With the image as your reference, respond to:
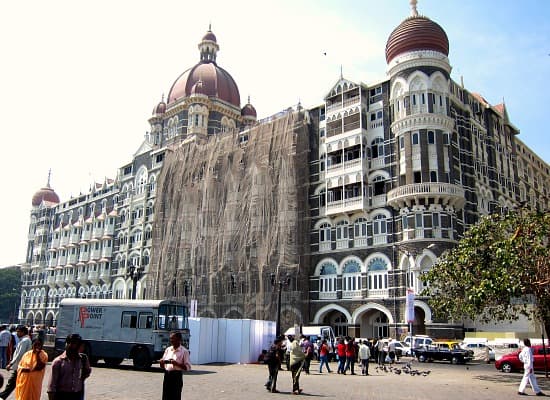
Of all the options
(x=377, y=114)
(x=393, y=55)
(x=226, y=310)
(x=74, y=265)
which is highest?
(x=393, y=55)

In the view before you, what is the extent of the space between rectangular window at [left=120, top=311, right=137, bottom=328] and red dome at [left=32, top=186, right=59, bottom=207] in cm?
6626

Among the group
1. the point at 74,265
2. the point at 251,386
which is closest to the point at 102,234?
the point at 74,265

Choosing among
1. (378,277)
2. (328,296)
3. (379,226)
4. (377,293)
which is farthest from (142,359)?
(379,226)

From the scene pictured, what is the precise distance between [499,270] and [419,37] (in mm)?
23752

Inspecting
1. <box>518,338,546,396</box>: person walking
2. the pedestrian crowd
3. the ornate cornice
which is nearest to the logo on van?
the pedestrian crowd

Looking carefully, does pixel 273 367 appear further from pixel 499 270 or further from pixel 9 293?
pixel 9 293

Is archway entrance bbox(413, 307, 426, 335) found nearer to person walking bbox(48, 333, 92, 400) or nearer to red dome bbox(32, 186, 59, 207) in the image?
person walking bbox(48, 333, 92, 400)

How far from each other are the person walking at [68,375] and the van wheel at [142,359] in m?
13.8

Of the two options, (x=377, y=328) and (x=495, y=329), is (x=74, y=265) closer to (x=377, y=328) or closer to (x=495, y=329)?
(x=377, y=328)

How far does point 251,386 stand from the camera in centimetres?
1628

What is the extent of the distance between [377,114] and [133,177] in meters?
31.8

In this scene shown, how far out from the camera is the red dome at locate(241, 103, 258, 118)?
202 ft

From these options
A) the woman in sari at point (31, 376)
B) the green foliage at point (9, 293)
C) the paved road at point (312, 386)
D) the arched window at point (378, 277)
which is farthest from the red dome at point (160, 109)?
the woman in sari at point (31, 376)

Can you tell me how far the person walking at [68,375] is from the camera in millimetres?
7477
